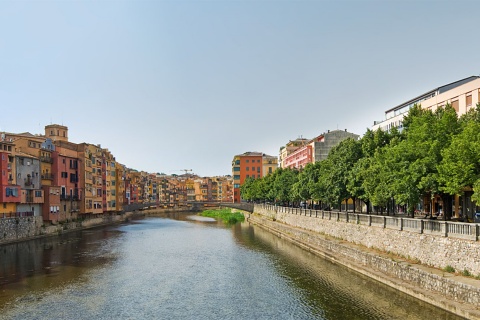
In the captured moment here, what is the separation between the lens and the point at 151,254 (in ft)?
197

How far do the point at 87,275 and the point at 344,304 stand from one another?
27091mm

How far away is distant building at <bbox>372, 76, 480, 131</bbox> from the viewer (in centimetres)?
5462

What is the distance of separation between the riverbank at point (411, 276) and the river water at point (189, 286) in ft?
2.62

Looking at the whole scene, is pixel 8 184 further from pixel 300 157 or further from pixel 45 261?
pixel 300 157

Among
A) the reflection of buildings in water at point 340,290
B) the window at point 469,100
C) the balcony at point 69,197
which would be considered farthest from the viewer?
the balcony at point 69,197

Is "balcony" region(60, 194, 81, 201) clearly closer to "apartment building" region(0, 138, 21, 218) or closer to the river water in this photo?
"apartment building" region(0, 138, 21, 218)

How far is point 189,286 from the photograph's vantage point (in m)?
39.9

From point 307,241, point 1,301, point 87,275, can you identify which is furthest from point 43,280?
point 307,241

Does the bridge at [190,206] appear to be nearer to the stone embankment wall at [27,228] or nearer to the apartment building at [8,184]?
the stone embankment wall at [27,228]

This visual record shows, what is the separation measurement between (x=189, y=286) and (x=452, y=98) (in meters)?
44.4

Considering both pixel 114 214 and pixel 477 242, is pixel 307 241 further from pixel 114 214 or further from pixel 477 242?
pixel 114 214

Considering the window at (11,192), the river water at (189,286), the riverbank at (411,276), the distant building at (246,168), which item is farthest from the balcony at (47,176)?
the distant building at (246,168)

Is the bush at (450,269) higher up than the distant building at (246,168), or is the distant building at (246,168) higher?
the distant building at (246,168)

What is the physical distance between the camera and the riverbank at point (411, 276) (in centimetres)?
2536
